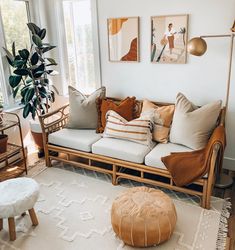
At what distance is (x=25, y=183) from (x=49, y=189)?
63 centimetres

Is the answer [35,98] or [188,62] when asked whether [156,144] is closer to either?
[188,62]

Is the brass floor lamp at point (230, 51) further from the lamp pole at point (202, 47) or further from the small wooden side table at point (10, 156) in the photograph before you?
the small wooden side table at point (10, 156)

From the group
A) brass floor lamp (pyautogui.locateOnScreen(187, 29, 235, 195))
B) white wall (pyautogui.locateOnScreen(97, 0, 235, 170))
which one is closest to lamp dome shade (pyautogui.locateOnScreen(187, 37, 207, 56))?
brass floor lamp (pyautogui.locateOnScreen(187, 29, 235, 195))

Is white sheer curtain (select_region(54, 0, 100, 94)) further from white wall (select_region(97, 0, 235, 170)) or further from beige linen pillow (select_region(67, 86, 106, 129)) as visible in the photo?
beige linen pillow (select_region(67, 86, 106, 129))

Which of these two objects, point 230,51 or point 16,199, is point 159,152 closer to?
point 230,51

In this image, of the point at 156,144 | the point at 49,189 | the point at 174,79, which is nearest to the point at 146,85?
the point at 174,79

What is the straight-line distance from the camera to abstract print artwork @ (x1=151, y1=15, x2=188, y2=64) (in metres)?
3.06

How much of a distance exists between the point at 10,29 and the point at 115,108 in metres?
1.83

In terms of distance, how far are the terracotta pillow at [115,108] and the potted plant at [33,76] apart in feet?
2.72

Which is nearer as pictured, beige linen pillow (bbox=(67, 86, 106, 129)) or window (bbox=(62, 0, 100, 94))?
beige linen pillow (bbox=(67, 86, 106, 129))

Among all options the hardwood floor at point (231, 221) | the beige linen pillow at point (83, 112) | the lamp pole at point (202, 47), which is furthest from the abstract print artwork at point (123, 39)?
the hardwood floor at point (231, 221)

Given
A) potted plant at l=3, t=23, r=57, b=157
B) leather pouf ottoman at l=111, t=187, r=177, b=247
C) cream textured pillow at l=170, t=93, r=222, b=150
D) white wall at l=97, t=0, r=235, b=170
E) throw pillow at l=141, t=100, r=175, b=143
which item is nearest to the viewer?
leather pouf ottoman at l=111, t=187, r=177, b=247

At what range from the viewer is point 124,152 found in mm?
2859

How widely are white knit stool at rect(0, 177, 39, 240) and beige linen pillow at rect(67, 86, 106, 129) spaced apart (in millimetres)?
1178
